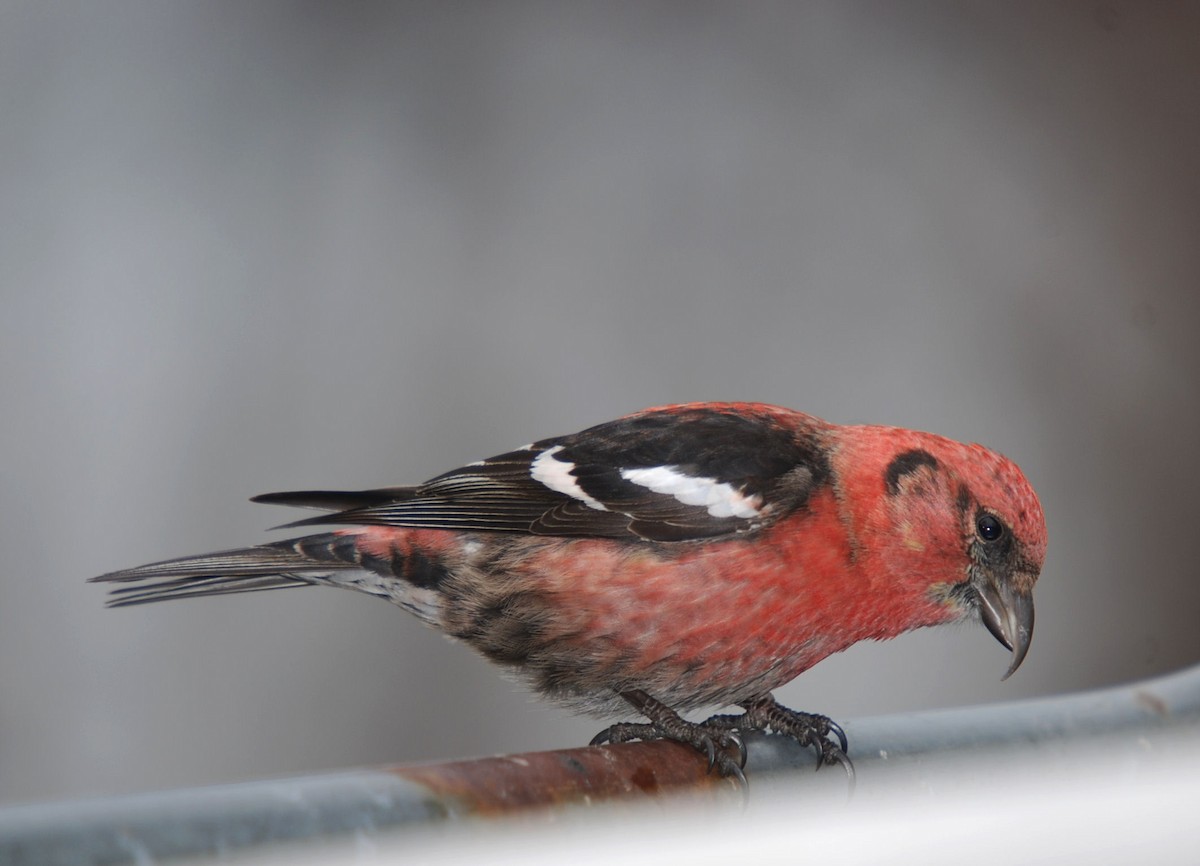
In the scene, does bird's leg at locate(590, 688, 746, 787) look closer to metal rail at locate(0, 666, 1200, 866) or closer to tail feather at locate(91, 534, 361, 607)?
metal rail at locate(0, 666, 1200, 866)

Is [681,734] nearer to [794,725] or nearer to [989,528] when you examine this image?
[794,725]

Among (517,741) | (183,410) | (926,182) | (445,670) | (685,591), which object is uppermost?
(926,182)

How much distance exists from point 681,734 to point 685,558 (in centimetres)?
15

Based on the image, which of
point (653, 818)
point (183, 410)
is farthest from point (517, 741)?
point (653, 818)

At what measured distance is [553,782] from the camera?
2.09ft

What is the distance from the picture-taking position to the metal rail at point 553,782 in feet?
1.57

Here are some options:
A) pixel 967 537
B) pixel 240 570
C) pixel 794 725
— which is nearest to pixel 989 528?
pixel 967 537

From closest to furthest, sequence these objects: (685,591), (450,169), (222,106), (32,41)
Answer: (685,591) → (32,41) → (222,106) → (450,169)

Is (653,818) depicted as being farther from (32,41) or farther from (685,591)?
(32,41)

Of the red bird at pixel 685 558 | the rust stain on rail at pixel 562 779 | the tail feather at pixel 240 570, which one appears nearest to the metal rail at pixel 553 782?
the rust stain on rail at pixel 562 779

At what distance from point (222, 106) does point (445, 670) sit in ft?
3.05

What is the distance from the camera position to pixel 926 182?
2217 millimetres

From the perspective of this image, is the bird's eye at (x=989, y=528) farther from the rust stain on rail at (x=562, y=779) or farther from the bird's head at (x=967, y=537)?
the rust stain on rail at (x=562, y=779)

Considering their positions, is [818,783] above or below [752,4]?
below
